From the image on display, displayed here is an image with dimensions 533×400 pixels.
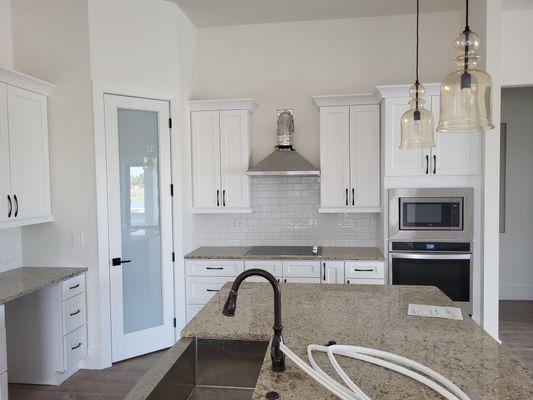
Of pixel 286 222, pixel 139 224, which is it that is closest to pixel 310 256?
pixel 286 222

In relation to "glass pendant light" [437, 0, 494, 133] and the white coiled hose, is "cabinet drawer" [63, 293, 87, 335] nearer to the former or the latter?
the white coiled hose

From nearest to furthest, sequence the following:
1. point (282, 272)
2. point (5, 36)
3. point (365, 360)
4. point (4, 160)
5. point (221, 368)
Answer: point (365, 360)
point (221, 368)
point (4, 160)
point (5, 36)
point (282, 272)

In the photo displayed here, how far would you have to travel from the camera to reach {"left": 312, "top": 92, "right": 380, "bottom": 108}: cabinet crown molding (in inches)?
156

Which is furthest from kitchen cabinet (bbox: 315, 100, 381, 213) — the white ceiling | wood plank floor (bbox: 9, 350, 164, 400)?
wood plank floor (bbox: 9, 350, 164, 400)

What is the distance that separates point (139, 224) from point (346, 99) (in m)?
2.36

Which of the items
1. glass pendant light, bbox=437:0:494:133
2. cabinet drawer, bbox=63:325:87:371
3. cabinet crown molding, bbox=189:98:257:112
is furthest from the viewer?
cabinet crown molding, bbox=189:98:257:112

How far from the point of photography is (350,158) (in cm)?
404

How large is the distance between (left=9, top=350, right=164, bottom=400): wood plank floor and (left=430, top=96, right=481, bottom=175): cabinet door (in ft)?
10.7

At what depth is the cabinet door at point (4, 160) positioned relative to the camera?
302cm

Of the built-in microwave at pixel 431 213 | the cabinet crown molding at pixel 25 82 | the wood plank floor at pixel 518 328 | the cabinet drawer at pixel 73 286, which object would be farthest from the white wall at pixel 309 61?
the wood plank floor at pixel 518 328

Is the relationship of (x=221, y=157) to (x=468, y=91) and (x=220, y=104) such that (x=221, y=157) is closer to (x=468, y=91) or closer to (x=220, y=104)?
(x=220, y=104)

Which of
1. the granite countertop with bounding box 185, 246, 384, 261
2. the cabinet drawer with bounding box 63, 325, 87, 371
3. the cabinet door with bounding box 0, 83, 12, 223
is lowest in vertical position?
the cabinet drawer with bounding box 63, 325, 87, 371

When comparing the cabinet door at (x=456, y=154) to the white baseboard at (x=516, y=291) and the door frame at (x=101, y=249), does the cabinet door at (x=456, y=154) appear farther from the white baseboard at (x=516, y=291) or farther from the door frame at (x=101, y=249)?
the door frame at (x=101, y=249)

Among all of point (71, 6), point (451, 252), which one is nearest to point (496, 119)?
point (451, 252)
